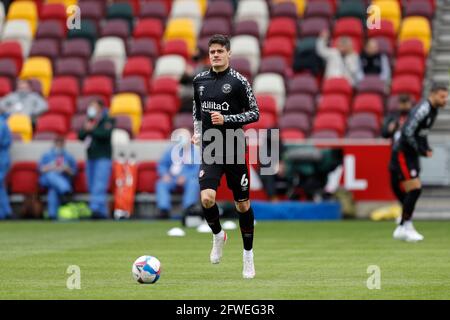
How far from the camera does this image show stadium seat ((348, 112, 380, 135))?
26.9 metres

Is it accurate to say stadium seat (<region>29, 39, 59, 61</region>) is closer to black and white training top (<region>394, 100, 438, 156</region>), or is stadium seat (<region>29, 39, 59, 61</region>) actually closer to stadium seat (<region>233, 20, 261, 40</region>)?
stadium seat (<region>233, 20, 261, 40</region>)

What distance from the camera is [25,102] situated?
28.9 m

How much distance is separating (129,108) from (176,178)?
11.2 feet

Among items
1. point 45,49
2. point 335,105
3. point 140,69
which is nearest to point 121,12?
point 45,49

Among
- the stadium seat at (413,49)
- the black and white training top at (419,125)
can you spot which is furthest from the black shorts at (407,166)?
the stadium seat at (413,49)

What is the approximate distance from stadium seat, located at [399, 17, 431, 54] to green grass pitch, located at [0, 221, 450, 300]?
6747mm

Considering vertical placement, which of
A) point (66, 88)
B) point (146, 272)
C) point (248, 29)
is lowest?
point (66, 88)

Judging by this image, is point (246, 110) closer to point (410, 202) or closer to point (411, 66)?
point (410, 202)

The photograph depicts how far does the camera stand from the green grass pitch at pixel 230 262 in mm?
11414

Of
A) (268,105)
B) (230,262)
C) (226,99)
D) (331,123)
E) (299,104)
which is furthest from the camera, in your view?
(299,104)

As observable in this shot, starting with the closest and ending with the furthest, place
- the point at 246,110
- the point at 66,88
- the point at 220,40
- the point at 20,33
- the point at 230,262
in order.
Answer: the point at 220,40, the point at 246,110, the point at 230,262, the point at 66,88, the point at 20,33

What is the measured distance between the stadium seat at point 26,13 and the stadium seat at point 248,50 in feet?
20.1

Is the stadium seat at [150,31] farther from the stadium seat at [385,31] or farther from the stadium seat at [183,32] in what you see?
the stadium seat at [385,31]
